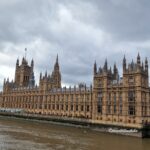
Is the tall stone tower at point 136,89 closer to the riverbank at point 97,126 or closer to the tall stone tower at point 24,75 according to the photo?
the riverbank at point 97,126

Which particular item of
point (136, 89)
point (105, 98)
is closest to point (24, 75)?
point (105, 98)

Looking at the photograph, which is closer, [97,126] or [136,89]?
[136,89]

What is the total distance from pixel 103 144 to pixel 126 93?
3806cm

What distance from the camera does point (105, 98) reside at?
103125 mm

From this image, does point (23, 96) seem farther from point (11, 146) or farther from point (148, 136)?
point (11, 146)

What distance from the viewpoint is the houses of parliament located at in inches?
3647

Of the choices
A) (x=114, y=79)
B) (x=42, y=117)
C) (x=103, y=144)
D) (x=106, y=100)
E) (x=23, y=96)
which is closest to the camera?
Answer: (x=103, y=144)

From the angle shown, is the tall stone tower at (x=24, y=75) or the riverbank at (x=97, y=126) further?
the tall stone tower at (x=24, y=75)

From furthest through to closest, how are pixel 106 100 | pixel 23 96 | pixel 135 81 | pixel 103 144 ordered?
pixel 23 96, pixel 106 100, pixel 135 81, pixel 103 144

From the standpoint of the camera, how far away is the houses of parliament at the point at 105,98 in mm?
92625

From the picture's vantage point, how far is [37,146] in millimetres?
53344

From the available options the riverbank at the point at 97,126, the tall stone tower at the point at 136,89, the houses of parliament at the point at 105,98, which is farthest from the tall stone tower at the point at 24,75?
the tall stone tower at the point at 136,89

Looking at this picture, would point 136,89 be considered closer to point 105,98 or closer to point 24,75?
point 105,98

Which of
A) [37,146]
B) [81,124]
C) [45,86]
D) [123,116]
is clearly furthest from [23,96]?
[37,146]
